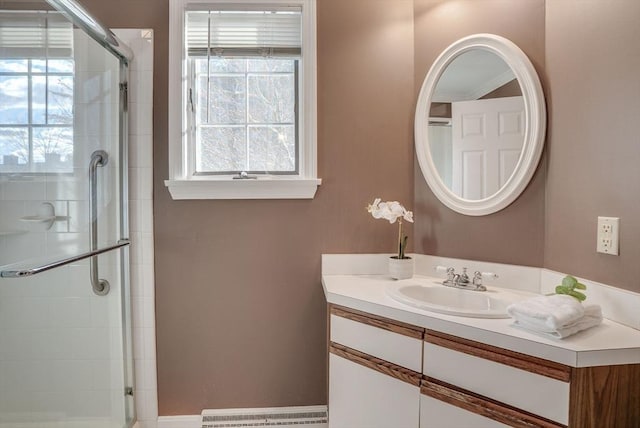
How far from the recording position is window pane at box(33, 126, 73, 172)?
1221 millimetres

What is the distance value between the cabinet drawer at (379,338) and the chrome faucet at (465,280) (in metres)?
0.39

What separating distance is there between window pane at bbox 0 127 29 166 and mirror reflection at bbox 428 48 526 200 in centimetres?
165

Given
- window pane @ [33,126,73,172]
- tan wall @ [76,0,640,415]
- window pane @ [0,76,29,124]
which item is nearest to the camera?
window pane @ [0,76,29,124]

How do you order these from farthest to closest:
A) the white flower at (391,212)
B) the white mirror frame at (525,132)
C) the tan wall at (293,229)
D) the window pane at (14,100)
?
the tan wall at (293,229)
the white flower at (391,212)
the white mirror frame at (525,132)
the window pane at (14,100)

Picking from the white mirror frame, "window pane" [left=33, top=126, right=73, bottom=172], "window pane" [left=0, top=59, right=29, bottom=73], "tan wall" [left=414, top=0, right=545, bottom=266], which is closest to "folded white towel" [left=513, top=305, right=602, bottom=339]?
"tan wall" [left=414, top=0, right=545, bottom=266]

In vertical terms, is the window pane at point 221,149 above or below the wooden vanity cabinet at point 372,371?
above

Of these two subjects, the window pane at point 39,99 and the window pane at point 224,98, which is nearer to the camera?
the window pane at point 39,99

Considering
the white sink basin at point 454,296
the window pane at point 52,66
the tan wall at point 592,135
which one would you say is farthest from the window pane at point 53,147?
the tan wall at point 592,135

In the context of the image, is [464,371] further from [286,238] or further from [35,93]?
[35,93]

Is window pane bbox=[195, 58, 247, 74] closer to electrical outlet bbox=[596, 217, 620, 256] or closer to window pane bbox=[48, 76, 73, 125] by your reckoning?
window pane bbox=[48, 76, 73, 125]

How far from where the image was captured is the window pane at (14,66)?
3.58ft

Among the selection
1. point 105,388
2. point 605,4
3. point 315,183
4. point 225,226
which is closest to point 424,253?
point 315,183

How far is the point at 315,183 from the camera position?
1.62 meters

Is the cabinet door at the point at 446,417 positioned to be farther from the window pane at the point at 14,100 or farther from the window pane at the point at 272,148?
the window pane at the point at 14,100
